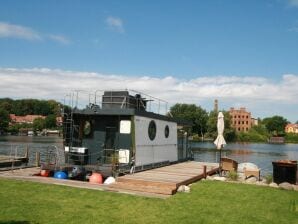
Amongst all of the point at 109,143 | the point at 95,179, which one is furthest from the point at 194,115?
the point at 95,179

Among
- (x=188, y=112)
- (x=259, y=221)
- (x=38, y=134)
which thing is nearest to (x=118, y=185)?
(x=259, y=221)

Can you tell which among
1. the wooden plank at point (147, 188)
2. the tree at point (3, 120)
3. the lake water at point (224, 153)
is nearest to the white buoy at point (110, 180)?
the wooden plank at point (147, 188)

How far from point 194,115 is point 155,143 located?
86.6 meters

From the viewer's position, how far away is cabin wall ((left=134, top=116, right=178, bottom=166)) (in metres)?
16.1

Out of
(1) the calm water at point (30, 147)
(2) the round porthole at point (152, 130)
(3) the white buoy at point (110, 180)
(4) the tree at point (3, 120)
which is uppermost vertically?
(4) the tree at point (3, 120)

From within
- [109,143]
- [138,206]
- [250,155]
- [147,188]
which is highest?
[109,143]

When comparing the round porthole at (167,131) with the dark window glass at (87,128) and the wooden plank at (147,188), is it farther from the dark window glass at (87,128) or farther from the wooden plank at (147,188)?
the wooden plank at (147,188)

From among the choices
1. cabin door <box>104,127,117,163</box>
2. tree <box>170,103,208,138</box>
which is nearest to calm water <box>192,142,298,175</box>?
cabin door <box>104,127,117,163</box>

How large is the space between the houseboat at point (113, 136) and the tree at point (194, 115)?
260 ft

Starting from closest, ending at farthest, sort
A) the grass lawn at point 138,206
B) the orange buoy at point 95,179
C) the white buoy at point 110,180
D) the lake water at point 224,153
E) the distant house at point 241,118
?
the grass lawn at point 138,206 → the white buoy at point 110,180 → the orange buoy at point 95,179 → the lake water at point 224,153 → the distant house at point 241,118

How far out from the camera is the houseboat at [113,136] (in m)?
15.6

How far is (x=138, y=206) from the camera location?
1030 centimetres

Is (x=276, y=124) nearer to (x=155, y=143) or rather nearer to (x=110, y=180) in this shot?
(x=155, y=143)

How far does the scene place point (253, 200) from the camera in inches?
461
